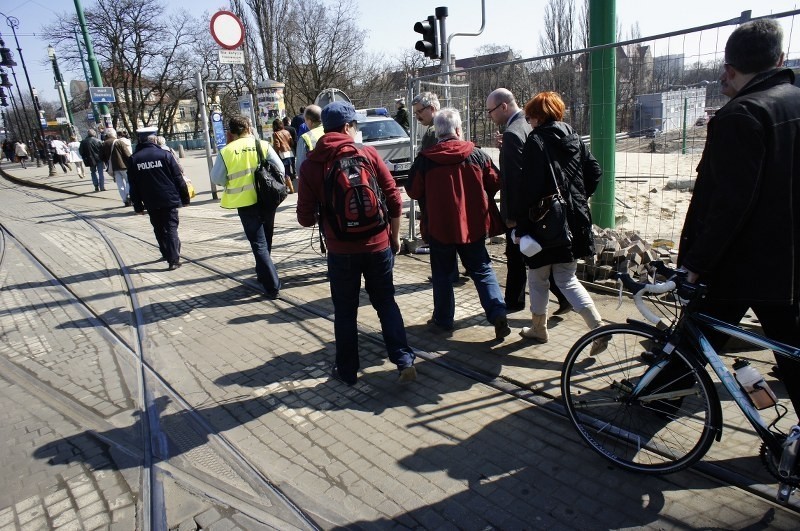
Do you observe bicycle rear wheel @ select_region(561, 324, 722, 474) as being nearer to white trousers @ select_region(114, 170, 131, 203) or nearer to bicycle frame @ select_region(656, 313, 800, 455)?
bicycle frame @ select_region(656, 313, 800, 455)

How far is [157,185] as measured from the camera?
22.7 ft

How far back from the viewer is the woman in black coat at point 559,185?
3719 millimetres

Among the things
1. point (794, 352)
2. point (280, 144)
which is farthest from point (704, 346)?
point (280, 144)

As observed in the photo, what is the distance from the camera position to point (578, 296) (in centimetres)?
394

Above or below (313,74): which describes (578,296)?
below

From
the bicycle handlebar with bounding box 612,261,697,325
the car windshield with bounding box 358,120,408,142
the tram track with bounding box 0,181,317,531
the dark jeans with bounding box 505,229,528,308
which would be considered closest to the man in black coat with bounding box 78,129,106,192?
the car windshield with bounding box 358,120,408,142

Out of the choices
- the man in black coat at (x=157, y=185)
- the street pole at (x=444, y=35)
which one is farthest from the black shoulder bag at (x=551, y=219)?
the man in black coat at (x=157, y=185)

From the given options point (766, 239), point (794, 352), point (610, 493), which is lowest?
point (610, 493)

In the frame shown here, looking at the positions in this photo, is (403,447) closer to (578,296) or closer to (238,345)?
(578,296)

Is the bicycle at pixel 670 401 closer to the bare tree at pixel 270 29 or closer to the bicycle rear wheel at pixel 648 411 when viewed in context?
the bicycle rear wheel at pixel 648 411

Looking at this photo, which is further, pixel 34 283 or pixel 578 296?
pixel 34 283

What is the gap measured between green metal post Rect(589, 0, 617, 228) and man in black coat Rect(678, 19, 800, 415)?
3.21 metres

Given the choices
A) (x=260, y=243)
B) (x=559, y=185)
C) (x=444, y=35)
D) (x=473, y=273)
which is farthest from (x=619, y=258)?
(x=444, y=35)

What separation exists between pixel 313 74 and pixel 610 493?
3486 cm
